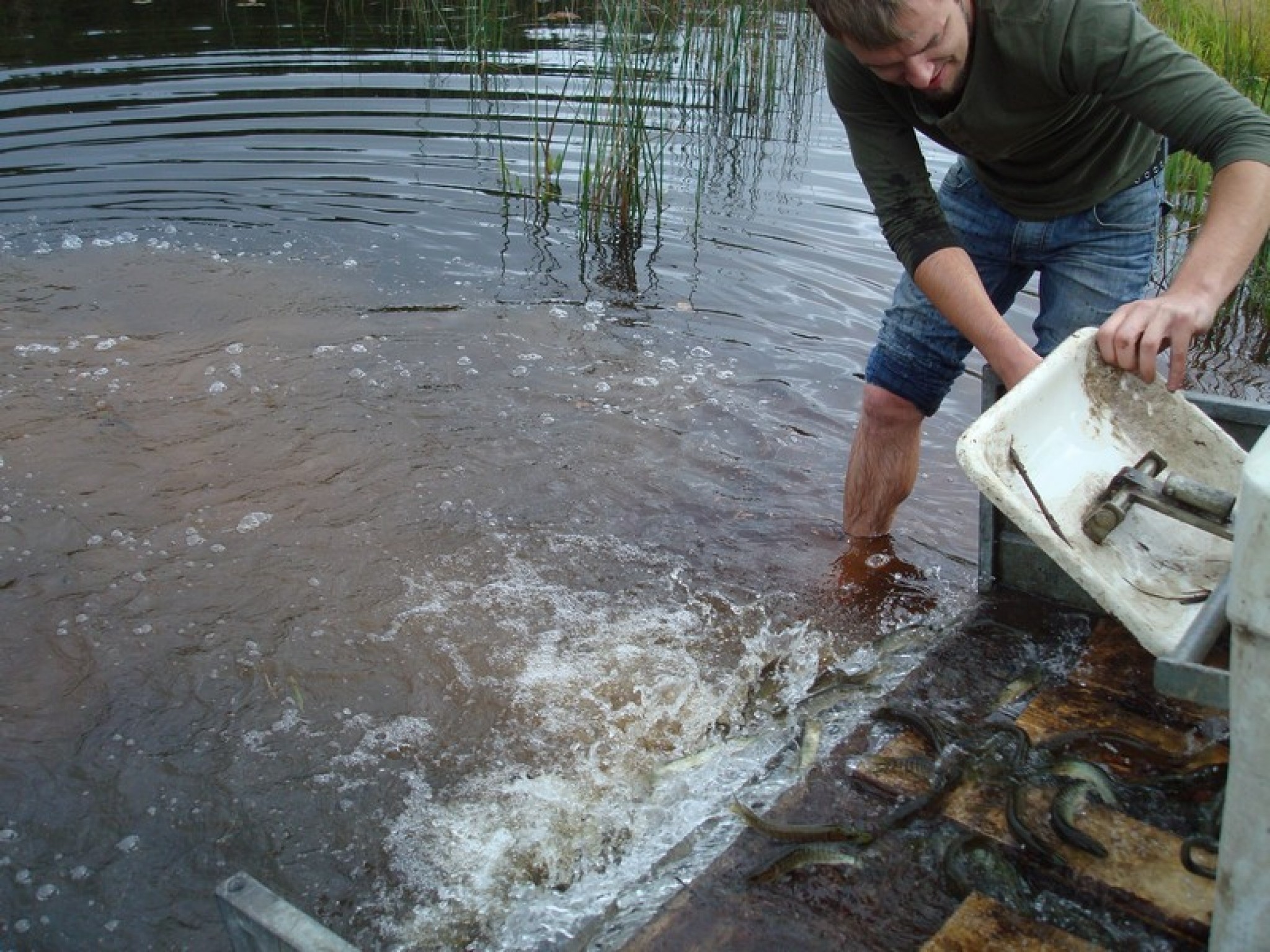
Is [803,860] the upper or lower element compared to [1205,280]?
lower

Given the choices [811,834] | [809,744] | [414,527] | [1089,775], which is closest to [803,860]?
[811,834]

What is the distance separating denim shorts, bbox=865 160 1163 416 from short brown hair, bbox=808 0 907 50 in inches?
32.2

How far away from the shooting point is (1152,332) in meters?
2.38

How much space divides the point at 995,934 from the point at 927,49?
1836 millimetres

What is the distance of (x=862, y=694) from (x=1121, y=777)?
78 cm

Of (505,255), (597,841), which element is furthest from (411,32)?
(597,841)

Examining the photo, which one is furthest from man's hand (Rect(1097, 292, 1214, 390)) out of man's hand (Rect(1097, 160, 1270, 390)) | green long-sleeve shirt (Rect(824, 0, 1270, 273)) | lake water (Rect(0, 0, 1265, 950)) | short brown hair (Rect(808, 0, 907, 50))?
lake water (Rect(0, 0, 1265, 950))

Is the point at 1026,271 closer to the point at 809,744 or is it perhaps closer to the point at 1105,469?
the point at 1105,469

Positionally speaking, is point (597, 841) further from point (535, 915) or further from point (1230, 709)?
point (1230, 709)

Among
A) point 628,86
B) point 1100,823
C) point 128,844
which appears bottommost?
point 128,844

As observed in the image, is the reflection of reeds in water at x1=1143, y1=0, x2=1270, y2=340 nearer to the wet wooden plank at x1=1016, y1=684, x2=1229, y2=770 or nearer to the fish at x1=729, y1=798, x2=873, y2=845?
the wet wooden plank at x1=1016, y1=684, x2=1229, y2=770

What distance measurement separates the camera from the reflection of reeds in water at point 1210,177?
5.89 meters

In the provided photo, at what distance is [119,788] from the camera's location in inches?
111

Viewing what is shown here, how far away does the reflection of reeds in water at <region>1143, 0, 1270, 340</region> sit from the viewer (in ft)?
19.3
